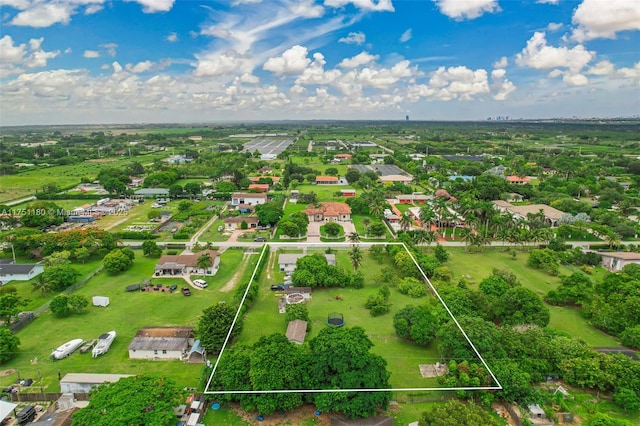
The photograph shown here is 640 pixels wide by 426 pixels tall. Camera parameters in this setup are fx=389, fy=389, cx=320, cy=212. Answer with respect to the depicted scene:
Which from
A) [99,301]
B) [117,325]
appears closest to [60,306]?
[99,301]

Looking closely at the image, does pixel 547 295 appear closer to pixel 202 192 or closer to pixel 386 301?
pixel 386 301

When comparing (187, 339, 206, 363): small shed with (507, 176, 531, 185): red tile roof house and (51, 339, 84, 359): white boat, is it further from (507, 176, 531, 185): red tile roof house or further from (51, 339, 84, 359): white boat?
(507, 176, 531, 185): red tile roof house

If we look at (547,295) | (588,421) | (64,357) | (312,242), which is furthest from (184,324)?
(547,295)

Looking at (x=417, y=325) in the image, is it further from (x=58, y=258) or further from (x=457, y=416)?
(x=58, y=258)

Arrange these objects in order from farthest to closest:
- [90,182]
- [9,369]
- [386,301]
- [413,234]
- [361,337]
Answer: [90,182], [413,234], [386,301], [9,369], [361,337]

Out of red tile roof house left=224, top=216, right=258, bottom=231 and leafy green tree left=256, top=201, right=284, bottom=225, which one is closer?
leafy green tree left=256, top=201, right=284, bottom=225

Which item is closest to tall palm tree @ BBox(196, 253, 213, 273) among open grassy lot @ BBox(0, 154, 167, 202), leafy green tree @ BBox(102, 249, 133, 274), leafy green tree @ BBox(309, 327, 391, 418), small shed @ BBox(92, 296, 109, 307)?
leafy green tree @ BBox(102, 249, 133, 274)

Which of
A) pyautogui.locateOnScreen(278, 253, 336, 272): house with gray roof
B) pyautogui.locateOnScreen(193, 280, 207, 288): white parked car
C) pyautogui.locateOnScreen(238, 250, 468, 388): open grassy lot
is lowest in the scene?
pyautogui.locateOnScreen(238, 250, 468, 388): open grassy lot
